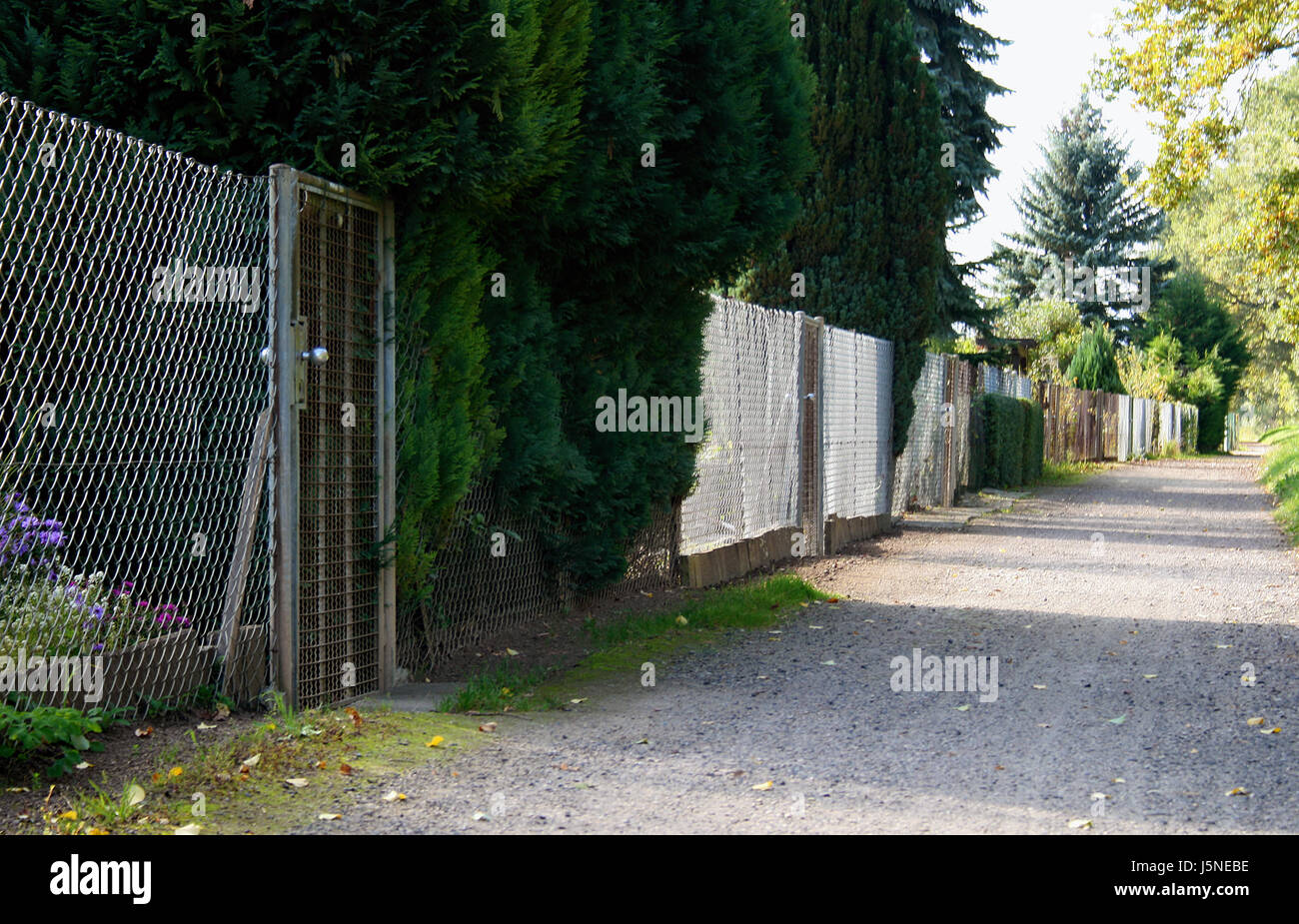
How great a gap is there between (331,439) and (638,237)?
3083 millimetres

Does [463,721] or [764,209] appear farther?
[764,209]

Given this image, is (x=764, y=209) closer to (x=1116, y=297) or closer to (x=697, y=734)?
(x=697, y=734)

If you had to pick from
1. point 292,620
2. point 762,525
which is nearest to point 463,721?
point 292,620

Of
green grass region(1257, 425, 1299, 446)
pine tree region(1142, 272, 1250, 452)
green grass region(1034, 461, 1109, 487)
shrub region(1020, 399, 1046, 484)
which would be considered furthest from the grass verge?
pine tree region(1142, 272, 1250, 452)

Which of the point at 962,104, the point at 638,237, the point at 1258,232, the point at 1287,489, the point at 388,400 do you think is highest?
the point at 962,104

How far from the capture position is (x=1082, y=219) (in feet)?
204

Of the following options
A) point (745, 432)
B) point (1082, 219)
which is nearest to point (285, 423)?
point (745, 432)

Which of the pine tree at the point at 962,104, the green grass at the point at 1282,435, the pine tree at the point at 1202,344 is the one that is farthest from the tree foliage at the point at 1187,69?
the pine tree at the point at 1202,344

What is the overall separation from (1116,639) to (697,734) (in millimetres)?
3842

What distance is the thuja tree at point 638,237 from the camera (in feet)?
23.0

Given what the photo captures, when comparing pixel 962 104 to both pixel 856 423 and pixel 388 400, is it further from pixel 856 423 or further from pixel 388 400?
pixel 388 400

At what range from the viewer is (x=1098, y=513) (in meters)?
19.1

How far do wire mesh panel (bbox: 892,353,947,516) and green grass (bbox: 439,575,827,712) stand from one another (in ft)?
23.8

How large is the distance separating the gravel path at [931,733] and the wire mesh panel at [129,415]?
1.27 metres
